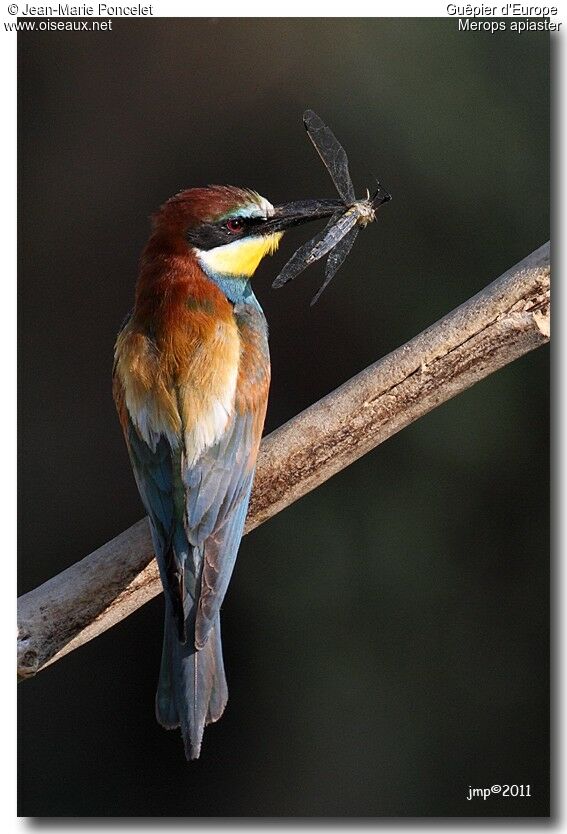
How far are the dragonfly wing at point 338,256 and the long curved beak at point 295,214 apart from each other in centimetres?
11

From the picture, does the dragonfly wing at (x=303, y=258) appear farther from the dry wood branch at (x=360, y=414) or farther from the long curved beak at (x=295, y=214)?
the dry wood branch at (x=360, y=414)

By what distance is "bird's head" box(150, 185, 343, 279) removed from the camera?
2.62 metres

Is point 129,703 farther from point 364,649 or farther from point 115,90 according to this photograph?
point 115,90

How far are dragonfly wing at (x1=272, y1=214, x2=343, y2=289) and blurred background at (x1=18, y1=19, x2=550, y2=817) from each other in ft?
0.39

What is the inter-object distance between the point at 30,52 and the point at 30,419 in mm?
883

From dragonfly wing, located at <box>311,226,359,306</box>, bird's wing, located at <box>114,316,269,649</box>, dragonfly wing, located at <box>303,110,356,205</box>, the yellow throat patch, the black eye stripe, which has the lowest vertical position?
bird's wing, located at <box>114,316,269,649</box>

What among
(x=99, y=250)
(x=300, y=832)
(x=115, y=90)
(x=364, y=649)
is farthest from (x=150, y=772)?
(x=115, y=90)

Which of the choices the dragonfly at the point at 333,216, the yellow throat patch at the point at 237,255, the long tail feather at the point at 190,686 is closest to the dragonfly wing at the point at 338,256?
the dragonfly at the point at 333,216

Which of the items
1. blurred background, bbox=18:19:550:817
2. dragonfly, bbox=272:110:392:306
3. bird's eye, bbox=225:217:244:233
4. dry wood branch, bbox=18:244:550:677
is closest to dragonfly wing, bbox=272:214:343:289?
dragonfly, bbox=272:110:392:306

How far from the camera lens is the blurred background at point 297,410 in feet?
9.08

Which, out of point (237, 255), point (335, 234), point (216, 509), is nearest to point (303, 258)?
point (335, 234)

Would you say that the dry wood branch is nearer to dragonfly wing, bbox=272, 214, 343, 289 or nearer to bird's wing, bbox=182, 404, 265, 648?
bird's wing, bbox=182, 404, 265, 648

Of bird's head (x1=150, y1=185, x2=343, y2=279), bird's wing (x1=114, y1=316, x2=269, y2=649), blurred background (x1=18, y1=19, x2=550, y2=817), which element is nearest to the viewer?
bird's wing (x1=114, y1=316, x2=269, y2=649)

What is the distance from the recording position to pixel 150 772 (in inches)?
110
